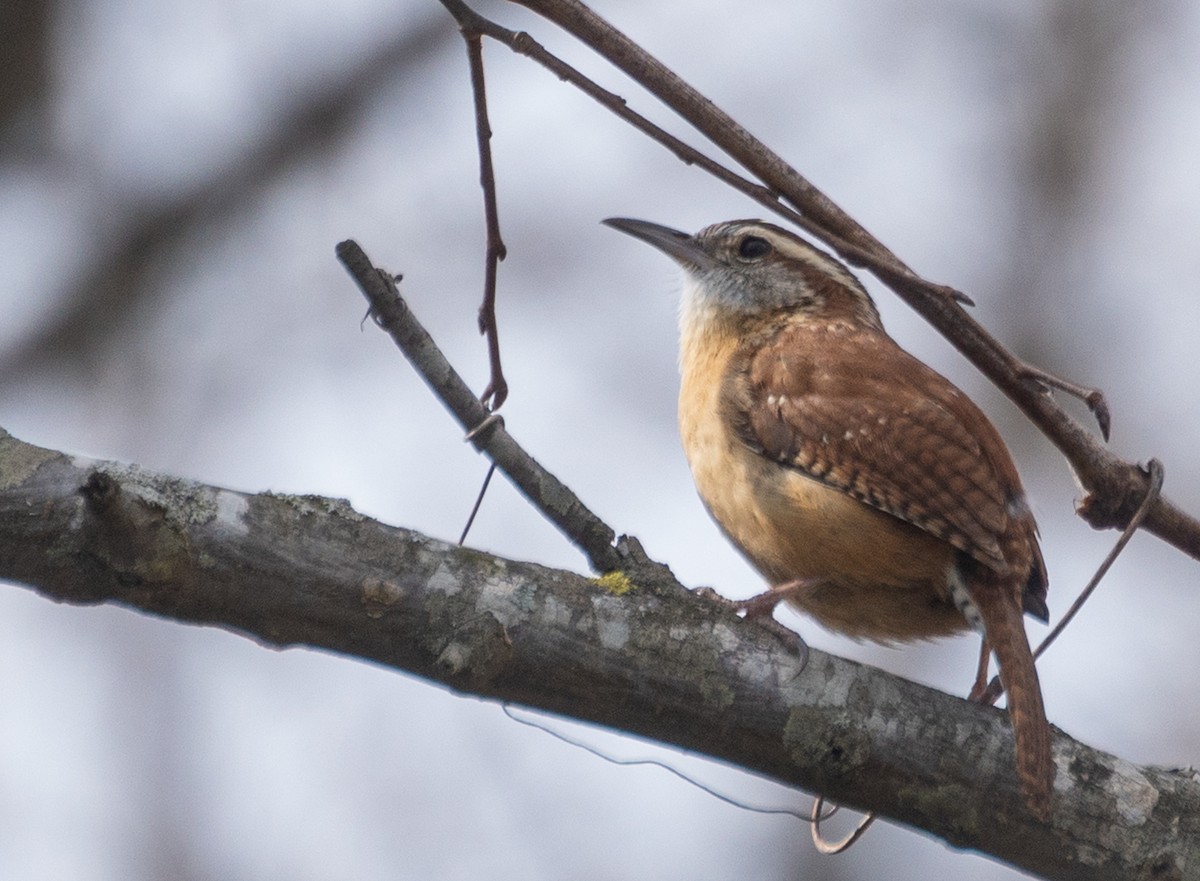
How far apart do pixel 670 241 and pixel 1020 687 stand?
2683 millimetres

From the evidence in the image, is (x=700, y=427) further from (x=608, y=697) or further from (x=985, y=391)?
(x=985, y=391)

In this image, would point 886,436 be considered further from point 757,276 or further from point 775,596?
point 757,276

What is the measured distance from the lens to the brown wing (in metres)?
3.75

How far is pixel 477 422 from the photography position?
2.80 metres

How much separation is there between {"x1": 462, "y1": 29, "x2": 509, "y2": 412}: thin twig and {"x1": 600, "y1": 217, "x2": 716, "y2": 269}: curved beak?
6.59ft

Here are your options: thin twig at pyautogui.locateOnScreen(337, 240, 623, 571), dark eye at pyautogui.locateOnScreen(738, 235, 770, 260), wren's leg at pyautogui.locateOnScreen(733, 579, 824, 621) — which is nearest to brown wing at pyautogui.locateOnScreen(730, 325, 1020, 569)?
wren's leg at pyautogui.locateOnScreen(733, 579, 824, 621)

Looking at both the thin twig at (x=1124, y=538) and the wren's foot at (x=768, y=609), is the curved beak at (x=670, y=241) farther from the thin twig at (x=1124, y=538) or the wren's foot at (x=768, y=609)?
the thin twig at (x=1124, y=538)

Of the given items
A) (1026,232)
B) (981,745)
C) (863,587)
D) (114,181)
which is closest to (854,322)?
(863,587)

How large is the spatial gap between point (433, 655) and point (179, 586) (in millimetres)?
463

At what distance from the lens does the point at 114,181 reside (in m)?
6.09

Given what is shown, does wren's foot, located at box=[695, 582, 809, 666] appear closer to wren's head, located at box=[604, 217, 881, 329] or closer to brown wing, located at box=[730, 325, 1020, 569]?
brown wing, located at box=[730, 325, 1020, 569]

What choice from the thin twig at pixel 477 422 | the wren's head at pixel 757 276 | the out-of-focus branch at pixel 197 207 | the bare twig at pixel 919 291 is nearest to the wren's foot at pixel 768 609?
the thin twig at pixel 477 422

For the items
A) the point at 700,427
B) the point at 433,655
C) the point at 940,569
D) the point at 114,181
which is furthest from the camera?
the point at 114,181

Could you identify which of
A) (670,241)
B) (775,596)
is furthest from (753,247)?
(775,596)
